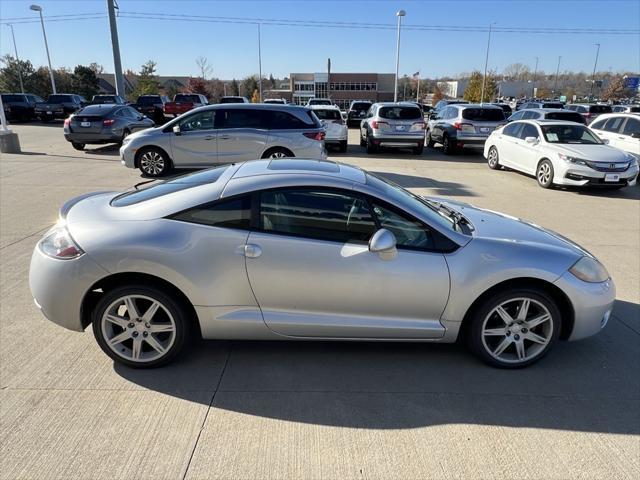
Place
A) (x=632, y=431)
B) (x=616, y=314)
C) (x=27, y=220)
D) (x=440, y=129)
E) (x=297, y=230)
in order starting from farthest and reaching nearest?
1. (x=440, y=129)
2. (x=27, y=220)
3. (x=616, y=314)
4. (x=297, y=230)
5. (x=632, y=431)

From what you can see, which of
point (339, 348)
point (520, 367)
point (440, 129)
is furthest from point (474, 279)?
point (440, 129)

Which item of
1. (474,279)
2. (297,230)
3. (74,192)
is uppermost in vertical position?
(297,230)

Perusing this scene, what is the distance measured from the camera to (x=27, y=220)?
715 centimetres

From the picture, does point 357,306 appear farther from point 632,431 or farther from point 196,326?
point 632,431

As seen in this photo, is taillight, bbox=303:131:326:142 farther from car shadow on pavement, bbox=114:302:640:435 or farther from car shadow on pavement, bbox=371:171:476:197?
car shadow on pavement, bbox=114:302:640:435

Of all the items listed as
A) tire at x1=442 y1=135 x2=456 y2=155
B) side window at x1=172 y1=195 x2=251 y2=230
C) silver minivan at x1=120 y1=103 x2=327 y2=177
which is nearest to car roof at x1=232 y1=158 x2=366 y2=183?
side window at x1=172 y1=195 x2=251 y2=230

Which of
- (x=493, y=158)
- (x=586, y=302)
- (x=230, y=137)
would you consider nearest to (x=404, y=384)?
(x=586, y=302)

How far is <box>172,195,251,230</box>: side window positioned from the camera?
323 centimetres

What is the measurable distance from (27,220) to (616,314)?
26.0 ft

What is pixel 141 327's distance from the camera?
3.30 metres

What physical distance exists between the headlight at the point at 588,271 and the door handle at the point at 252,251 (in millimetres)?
2259

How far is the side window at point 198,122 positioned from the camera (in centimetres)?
1036

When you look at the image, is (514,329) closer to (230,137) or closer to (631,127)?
(230,137)

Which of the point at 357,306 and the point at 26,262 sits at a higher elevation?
the point at 357,306
